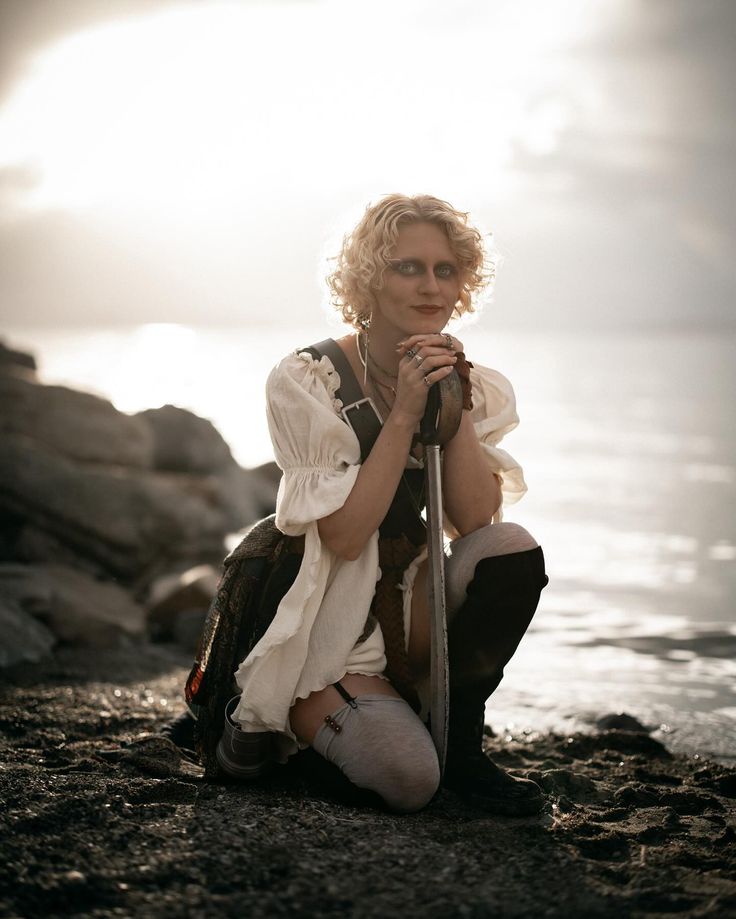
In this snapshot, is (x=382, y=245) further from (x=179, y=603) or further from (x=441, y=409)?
(x=179, y=603)

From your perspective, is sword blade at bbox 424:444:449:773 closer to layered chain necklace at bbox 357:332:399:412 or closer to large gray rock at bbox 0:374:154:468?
layered chain necklace at bbox 357:332:399:412

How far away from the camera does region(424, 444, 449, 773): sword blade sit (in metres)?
3.48

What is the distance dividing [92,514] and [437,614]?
214 inches

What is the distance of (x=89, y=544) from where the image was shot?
834cm

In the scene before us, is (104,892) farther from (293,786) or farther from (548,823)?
(548,823)

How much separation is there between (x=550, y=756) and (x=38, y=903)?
2.71 m

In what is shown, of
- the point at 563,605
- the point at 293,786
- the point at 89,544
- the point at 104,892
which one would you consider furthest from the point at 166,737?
the point at 563,605

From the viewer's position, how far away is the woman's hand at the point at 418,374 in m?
3.52

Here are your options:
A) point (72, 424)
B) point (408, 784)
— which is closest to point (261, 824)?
point (408, 784)

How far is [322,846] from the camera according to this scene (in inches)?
115

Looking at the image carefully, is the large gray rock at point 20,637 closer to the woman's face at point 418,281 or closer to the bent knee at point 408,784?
the bent knee at point 408,784

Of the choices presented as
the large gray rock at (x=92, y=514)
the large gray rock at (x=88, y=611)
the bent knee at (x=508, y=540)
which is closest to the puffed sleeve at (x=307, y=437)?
the bent knee at (x=508, y=540)

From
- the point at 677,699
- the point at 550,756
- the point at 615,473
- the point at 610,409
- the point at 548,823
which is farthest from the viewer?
the point at 610,409

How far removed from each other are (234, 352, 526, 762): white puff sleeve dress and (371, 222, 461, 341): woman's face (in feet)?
1.09
